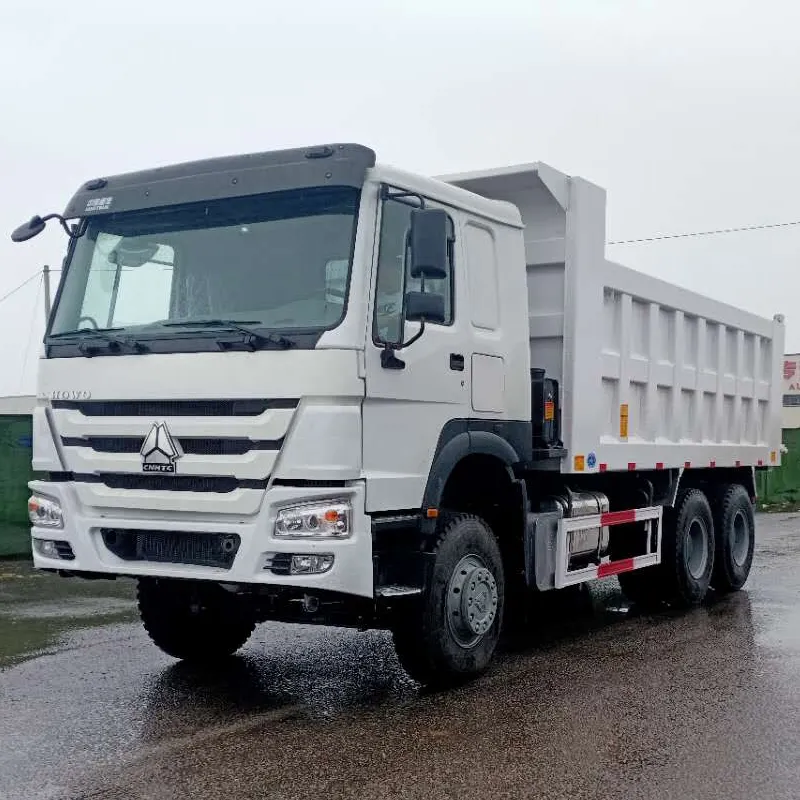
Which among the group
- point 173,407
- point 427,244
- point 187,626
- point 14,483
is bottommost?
point 187,626

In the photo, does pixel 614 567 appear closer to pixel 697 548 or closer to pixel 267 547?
pixel 697 548

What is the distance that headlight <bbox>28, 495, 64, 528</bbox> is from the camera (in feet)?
20.9

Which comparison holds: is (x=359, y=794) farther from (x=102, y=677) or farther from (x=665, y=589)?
(x=665, y=589)

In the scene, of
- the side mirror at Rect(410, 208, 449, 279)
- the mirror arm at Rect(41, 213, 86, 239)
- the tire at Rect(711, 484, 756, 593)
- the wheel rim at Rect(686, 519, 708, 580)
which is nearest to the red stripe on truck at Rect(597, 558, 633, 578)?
the wheel rim at Rect(686, 519, 708, 580)

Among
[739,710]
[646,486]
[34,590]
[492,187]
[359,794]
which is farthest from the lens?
[34,590]

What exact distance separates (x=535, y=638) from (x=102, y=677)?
3.11 m

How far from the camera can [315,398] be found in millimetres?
5637

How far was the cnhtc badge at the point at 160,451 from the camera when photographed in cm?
595

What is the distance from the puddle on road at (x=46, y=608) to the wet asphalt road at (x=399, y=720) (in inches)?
9.4

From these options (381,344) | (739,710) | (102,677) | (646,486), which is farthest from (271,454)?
(646,486)

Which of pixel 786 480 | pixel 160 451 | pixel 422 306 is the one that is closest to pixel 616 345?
pixel 422 306

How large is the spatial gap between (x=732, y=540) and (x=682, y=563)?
116 centimetres

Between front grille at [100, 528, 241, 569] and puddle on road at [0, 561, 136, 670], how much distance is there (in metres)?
1.77

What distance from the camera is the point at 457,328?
21.4ft
